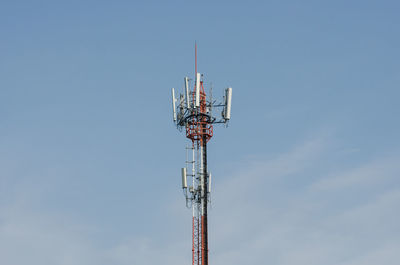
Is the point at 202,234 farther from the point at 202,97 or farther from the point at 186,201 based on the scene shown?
the point at 202,97

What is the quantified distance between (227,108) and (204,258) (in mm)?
27979

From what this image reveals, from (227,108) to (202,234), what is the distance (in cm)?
2390

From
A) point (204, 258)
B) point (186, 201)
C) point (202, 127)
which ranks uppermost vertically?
point (202, 127)

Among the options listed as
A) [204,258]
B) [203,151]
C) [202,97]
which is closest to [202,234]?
[204,258]

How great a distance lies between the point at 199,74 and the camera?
525 feet

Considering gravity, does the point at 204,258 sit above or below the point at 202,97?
below

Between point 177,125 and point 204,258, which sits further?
point 177,125

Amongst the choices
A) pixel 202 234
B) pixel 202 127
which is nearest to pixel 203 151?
pixel 202 127

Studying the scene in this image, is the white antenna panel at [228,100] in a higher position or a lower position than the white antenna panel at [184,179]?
higher

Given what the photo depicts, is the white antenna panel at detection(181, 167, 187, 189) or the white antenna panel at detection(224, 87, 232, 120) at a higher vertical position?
the white antenna panel at detection(224, 87, 232, 120)

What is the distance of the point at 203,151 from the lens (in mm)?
157500

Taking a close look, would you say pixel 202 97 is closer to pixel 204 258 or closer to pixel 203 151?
pixel 203 151

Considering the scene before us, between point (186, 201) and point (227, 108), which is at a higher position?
point (227, 108)

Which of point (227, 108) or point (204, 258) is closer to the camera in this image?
point (204, 258)
